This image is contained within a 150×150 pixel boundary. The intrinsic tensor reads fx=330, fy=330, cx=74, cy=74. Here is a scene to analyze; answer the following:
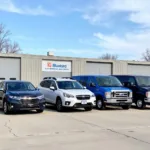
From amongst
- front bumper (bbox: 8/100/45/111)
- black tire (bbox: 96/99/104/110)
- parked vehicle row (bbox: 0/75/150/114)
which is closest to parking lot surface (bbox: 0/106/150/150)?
front bumper (bbox: 8/100/45/111)

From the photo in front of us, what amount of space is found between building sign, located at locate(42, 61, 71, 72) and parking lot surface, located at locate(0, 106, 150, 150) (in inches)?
827

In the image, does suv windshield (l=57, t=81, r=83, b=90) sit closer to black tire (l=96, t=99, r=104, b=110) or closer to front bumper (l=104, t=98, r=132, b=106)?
black tire (l=96, t=99, r=104, b=110)

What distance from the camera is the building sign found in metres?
34.6

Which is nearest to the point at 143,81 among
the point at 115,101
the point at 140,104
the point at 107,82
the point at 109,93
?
the point at 140,104

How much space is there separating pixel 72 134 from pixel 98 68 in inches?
1096

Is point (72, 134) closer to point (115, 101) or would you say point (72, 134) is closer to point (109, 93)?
point (109, 93)

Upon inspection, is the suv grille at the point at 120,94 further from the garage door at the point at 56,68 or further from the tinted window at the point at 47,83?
the garage door at the point at 56,68

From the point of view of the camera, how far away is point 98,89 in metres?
19.0

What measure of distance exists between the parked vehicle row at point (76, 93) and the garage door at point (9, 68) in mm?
12847

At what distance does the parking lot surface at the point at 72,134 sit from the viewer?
27.7 feet

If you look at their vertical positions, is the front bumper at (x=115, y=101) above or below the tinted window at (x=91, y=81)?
below

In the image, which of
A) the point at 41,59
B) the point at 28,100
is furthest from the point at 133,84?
the point at 41,59

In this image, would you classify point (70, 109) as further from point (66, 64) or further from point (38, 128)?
point (66, 64)

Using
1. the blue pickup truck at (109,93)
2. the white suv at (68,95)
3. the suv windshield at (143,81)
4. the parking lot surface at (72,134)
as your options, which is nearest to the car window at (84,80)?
the blue pickup truck at (109,93)
